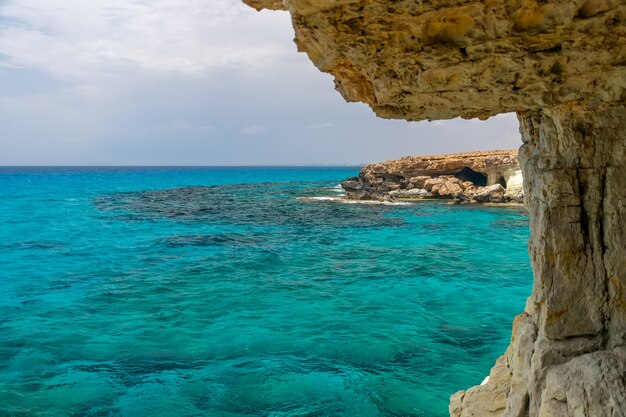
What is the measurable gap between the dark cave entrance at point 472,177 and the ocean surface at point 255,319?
23.3 meters

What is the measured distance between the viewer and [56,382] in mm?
11305

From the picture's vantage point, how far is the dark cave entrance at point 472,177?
2174 inches

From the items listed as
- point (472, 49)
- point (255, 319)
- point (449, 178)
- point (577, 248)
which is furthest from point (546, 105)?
point (449, 178)

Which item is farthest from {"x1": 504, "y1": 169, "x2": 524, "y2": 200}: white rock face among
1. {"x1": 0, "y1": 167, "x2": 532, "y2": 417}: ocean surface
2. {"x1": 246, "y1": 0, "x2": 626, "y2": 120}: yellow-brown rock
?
{"x1": 246, "y1": 0, "x2": 626, "y2": 120}: yellow-brown rock

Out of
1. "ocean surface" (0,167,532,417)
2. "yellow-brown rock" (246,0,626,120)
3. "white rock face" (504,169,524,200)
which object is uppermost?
"yellow-brown rock" (246,0,626,120)

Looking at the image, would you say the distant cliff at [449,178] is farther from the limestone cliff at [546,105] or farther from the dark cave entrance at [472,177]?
the limestone cliff at [546,105]

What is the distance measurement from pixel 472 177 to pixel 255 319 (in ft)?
148

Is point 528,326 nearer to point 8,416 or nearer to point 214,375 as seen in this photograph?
point 214,375

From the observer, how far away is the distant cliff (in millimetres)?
47344

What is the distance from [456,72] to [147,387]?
384 inches

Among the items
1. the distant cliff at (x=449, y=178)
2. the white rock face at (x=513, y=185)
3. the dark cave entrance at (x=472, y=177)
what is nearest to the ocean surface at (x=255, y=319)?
the white rock face at (x=513, y=185)

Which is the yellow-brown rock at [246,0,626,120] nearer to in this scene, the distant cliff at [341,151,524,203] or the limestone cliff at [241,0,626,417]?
the limestone cliff at [241,0,626,417]

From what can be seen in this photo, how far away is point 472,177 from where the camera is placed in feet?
183

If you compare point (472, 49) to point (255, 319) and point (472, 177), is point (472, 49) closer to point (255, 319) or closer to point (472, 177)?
point (255, 319)
